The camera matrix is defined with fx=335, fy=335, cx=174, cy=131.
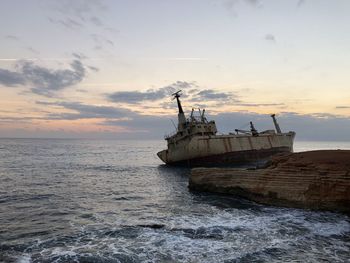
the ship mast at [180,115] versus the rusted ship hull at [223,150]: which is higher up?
the ship mast at [180,115]

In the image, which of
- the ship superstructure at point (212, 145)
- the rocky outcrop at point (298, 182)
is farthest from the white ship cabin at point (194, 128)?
the rocky outcrop at point (298, 182)

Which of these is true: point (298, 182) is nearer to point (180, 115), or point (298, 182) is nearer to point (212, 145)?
point (212, 145)

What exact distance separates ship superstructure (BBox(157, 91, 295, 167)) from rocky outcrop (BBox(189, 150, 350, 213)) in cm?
2254

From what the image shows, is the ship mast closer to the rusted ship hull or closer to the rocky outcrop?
the rusted ship hull

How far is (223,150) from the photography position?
163ft

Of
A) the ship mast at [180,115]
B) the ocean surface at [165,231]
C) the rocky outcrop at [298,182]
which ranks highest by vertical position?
the ship mast at [180,115]

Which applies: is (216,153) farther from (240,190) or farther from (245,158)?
(240,190)

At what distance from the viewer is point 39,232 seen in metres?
16.4

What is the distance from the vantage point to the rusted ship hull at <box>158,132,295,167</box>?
160 ft

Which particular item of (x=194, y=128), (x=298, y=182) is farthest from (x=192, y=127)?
(x=298, y=182)

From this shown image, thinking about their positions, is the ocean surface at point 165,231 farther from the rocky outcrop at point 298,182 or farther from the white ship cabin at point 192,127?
the white ship cabin at point 192,127

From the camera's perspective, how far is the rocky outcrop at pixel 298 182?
19.3 meters

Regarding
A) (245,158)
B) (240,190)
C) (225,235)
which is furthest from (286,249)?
(245,158)

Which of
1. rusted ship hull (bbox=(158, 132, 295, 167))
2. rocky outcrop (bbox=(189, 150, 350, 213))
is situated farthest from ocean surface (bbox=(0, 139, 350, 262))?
rusted ship hull (bbox=(158, 132, 295, 167))
